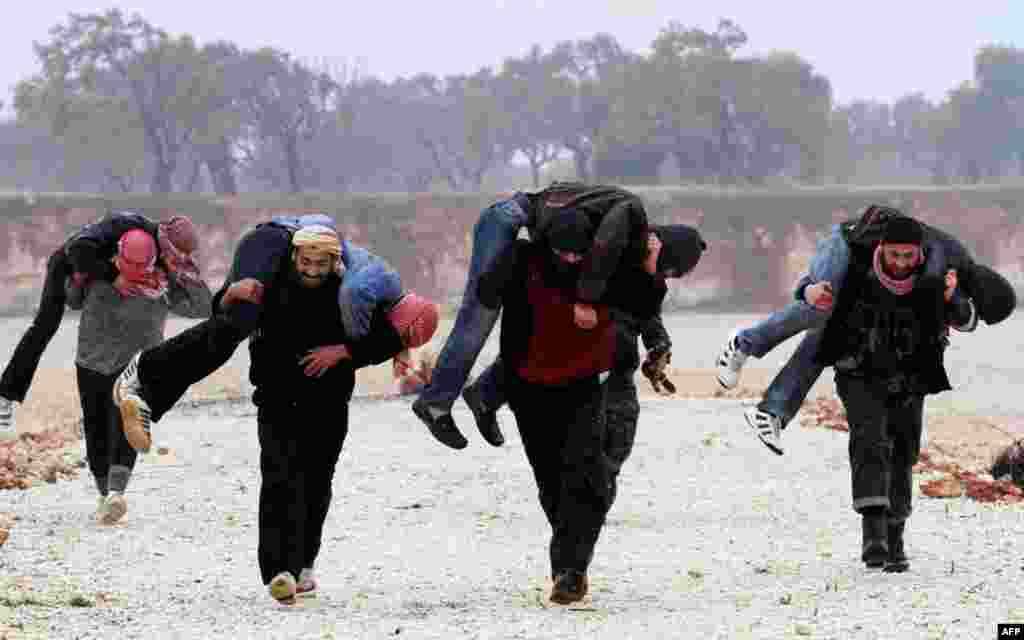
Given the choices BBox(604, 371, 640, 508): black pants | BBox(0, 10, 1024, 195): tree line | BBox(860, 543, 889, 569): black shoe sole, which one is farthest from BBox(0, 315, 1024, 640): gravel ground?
BBox(0, 10, 1024, 195): tree line

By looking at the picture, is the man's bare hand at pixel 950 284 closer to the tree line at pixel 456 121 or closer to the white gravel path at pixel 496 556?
the white gravel path at pixel 496 556

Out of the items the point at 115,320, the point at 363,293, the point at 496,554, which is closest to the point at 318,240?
the point at 363,293

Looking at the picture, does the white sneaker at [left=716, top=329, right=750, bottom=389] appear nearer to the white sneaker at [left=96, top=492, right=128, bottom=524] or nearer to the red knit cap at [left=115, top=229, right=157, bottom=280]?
the red knit cap at [left=115, top=229, right=157, bottom=280]

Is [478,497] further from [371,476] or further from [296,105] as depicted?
[296,105]

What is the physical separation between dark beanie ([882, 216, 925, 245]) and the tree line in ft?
241

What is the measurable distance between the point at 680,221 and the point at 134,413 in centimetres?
6693

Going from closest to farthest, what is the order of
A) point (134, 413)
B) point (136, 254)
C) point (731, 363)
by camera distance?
point (134, 413) < point (731, 363) < point (136, 254)

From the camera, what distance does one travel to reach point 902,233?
10.1 metres

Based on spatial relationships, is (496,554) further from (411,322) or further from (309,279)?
(309,279)

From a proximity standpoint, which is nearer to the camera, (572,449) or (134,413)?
(572,449)

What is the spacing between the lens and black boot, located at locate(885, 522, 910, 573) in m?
10.6

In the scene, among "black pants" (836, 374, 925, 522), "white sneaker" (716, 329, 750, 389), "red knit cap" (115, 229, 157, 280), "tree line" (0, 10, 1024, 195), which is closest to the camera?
"black pants" (836, 374, 925, 522)

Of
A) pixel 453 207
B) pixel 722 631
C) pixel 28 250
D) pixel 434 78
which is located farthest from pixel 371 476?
pixel 434 78

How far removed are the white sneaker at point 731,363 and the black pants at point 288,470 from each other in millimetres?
2395
